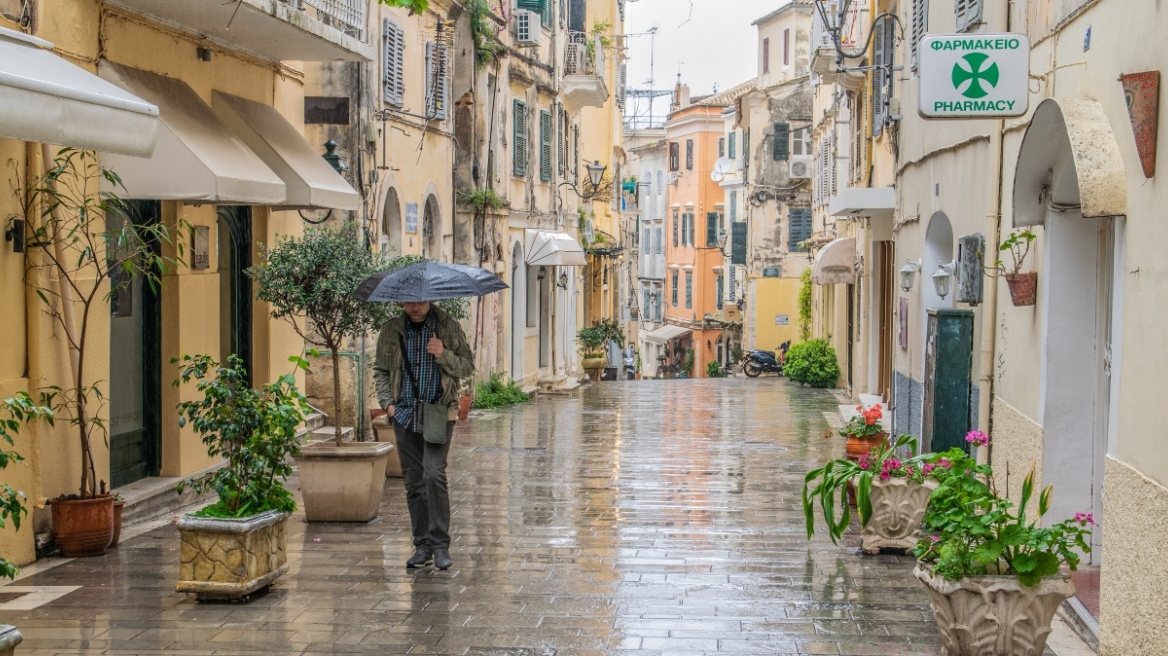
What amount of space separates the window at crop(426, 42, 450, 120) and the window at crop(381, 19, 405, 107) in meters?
1.45

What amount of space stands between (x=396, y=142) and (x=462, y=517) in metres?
9.43

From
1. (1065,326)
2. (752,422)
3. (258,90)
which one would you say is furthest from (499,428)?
(1065,326)

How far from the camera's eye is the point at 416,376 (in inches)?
373

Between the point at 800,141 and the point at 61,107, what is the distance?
41.1 m

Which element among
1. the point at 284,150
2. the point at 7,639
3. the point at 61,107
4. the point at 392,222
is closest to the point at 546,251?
the point at 392,222

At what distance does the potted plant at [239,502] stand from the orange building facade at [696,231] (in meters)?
53.3

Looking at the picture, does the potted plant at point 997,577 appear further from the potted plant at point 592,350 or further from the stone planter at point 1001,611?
the potted plant at point 592,350

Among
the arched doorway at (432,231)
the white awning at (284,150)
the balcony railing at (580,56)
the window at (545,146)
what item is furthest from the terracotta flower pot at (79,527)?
the balcony railing at (580,56)

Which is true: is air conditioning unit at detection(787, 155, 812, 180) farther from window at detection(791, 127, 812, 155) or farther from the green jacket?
the green jacket

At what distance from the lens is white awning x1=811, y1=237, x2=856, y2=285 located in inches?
1061

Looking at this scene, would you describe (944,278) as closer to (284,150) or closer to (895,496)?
(895,496)

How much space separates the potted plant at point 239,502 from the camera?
8.17 meters

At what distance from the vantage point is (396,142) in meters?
19.7

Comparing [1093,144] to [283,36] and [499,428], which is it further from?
[499,428]
